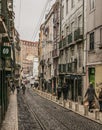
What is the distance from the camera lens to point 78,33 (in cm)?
3900

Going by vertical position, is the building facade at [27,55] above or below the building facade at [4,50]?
above

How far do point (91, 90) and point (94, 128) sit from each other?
803 cm

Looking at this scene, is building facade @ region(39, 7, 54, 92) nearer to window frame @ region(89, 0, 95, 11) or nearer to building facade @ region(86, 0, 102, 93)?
building facade @ region(86, 0, 102, 93)

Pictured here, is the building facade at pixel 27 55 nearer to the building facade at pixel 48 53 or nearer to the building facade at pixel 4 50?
the building facade at pixel 48 53

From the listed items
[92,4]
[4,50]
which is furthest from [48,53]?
[4,50]

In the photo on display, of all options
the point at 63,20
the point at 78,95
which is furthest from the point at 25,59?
the point at 78,95

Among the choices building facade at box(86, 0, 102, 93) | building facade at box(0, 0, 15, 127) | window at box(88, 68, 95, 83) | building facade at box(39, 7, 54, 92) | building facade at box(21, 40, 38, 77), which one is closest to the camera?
building facade at box(0, 0, 15, 127)

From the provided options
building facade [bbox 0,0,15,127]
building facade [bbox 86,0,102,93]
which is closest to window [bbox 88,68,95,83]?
building facade [bbox 86,0,102,93]

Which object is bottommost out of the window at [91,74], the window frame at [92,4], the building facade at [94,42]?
the window at [91,74]

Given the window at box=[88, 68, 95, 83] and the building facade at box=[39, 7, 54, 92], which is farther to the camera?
the building facade at box=[39, 7, 54, 92]

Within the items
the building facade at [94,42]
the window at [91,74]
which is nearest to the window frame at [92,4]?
the building facade at [94,42]

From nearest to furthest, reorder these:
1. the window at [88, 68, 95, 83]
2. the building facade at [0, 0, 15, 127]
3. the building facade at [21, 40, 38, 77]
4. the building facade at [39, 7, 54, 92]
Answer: the building facade at [0, 0, 15, 127] → the window at [88, 68, 95, 83] → the building facade at [39, 7, 54, 92] → the building facade at [21, 40, 38, 77]

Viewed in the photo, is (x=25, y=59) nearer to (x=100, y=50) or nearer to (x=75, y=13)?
(x=75, y=13)

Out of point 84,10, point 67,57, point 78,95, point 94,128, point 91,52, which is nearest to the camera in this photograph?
point 94,128
